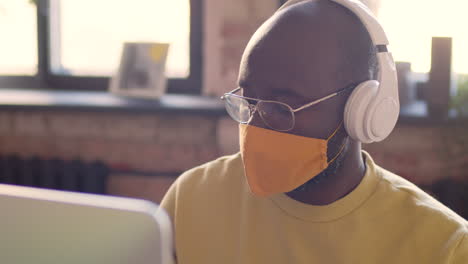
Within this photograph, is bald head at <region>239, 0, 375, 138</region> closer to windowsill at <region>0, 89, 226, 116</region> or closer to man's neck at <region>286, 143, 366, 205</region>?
man's neck at <region>286, 143, 366, 205</region>

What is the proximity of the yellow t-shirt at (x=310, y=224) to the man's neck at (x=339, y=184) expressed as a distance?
18mm

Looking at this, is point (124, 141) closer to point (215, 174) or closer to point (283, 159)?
point (215, 174)

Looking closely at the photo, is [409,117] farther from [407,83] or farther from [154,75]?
[154,75]

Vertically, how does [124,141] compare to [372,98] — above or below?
below

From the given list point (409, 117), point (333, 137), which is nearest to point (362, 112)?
point (333, 137)

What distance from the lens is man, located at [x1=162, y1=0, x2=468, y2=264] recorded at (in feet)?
3.28

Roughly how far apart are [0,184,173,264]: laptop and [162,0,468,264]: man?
55cm

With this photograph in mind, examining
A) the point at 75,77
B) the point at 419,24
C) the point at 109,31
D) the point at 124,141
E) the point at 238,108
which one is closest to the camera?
the point at 238,108

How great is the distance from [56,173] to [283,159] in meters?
1.63

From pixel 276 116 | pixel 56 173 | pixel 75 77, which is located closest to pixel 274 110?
pixel 276 116

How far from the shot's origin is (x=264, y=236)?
1089 mm

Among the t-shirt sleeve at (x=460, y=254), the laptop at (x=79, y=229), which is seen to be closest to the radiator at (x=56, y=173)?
the t-shirt sleeve at (x=460, y=254)

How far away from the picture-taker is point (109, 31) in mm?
2658

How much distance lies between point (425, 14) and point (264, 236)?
153 centimetres
